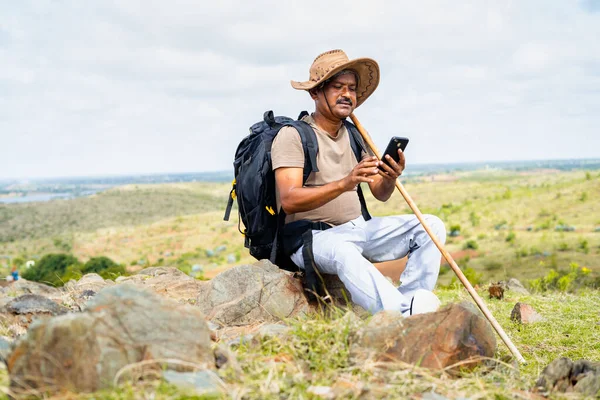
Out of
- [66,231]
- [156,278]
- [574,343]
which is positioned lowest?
[66,231]

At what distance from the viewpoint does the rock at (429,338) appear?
3.63 metres

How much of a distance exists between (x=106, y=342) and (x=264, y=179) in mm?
2443

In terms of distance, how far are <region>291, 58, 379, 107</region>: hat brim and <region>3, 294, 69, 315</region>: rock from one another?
113 inches

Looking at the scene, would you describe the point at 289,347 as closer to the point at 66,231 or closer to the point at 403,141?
the point at 403,141

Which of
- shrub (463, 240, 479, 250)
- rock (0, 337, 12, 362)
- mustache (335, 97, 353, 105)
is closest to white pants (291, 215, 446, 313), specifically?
mustache (335, 97, 353, 105)

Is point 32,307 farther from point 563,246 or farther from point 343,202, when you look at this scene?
point 563,246

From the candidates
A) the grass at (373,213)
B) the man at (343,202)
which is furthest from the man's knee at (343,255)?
the grass at (373,213)

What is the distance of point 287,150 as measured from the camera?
16.2 feet

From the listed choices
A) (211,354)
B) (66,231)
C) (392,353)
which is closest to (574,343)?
(392,353)

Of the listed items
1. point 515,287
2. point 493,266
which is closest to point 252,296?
point 515,287

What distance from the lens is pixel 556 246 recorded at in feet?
96.4

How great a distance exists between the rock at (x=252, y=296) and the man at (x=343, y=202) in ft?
0.94

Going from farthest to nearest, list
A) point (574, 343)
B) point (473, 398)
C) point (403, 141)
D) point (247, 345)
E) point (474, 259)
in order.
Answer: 1. point (474, 259)
2. point (574, 343)
3. point (403, 141)
4. point (247, 345)
5. point (473, 398)

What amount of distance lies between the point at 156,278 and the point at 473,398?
16.0 ft
